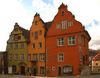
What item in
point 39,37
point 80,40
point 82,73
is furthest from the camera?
point 39,37

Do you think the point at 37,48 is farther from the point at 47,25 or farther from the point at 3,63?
the point at 3,63

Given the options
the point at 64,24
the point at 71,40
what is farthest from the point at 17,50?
the point at 71,40

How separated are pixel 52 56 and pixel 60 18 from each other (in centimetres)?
1039

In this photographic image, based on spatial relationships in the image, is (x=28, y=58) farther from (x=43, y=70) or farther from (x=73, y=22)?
(x=73, y=22)

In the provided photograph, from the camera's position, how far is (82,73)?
54.9 metres

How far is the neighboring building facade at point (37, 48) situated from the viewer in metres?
66.8

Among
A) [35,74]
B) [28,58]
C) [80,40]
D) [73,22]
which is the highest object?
[73,22]

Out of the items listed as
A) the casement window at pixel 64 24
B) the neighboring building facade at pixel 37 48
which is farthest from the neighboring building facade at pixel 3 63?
the casement window at pixel 64 24

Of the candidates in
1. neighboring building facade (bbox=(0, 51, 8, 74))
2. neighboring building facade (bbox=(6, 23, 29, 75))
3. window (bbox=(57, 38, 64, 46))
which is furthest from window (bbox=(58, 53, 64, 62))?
neighboring building facade (bbox=(0, 51, 8, 74))

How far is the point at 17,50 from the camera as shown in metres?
73.2

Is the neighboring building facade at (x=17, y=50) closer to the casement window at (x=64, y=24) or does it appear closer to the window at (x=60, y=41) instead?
the window at (x=60, y=41)

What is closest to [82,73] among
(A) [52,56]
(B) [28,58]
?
(A) [52,56]

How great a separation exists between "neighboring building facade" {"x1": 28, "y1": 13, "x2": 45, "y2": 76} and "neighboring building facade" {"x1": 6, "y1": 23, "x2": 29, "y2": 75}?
210 centimetres

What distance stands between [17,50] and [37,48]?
8.00 m
